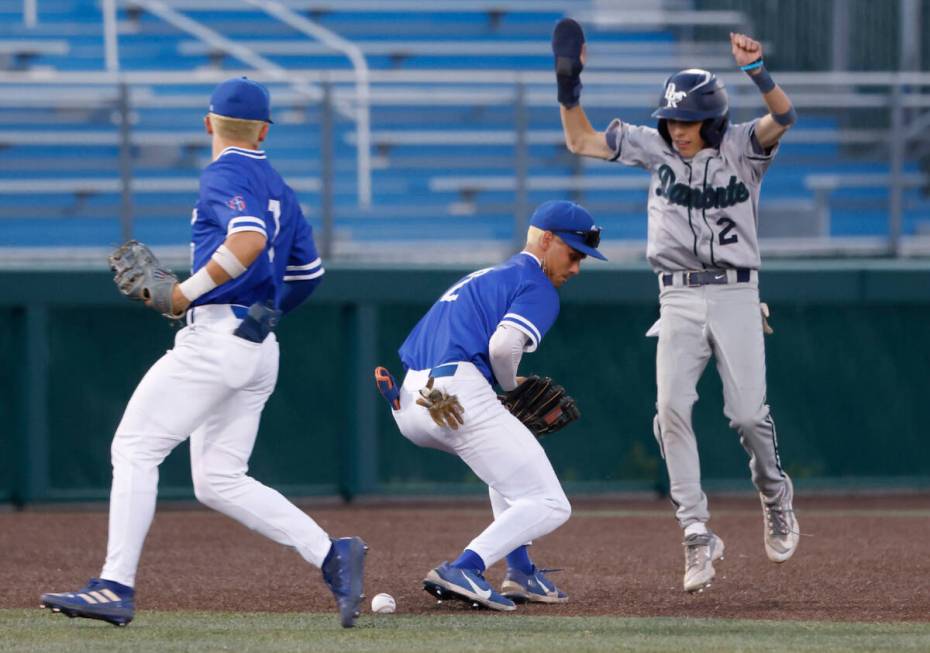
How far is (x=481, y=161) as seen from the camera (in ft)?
35.6

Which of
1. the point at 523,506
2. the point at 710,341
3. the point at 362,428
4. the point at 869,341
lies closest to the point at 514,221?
the point at 362,428

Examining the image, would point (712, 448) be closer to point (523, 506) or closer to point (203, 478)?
point (523, 506)

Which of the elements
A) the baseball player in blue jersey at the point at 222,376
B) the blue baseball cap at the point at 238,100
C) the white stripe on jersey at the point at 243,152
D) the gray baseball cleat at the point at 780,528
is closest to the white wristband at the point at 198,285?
the baseball player in blue jersey at the point at 222,376

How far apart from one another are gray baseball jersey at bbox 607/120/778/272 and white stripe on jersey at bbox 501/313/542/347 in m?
0.84

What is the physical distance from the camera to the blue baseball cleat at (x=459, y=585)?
547 cm

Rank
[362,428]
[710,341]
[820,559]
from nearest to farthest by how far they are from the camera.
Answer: [710,341] → [820,559] → [362,428]

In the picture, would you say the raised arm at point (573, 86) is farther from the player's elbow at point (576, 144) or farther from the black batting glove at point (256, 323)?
the black batting glove at point (256, 323)

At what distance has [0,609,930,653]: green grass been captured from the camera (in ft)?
15.7

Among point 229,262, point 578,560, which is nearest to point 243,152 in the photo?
point 229,262

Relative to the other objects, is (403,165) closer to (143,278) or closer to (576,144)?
(576,144)

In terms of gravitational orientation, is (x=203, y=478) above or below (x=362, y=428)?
above

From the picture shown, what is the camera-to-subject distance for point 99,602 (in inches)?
197

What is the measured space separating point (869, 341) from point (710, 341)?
4.63 metres

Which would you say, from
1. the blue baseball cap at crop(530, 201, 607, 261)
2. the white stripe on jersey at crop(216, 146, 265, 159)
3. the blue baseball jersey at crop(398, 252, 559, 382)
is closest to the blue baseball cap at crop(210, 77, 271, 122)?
the white stripe on jersey at crop(216, 146, 265, 159)
